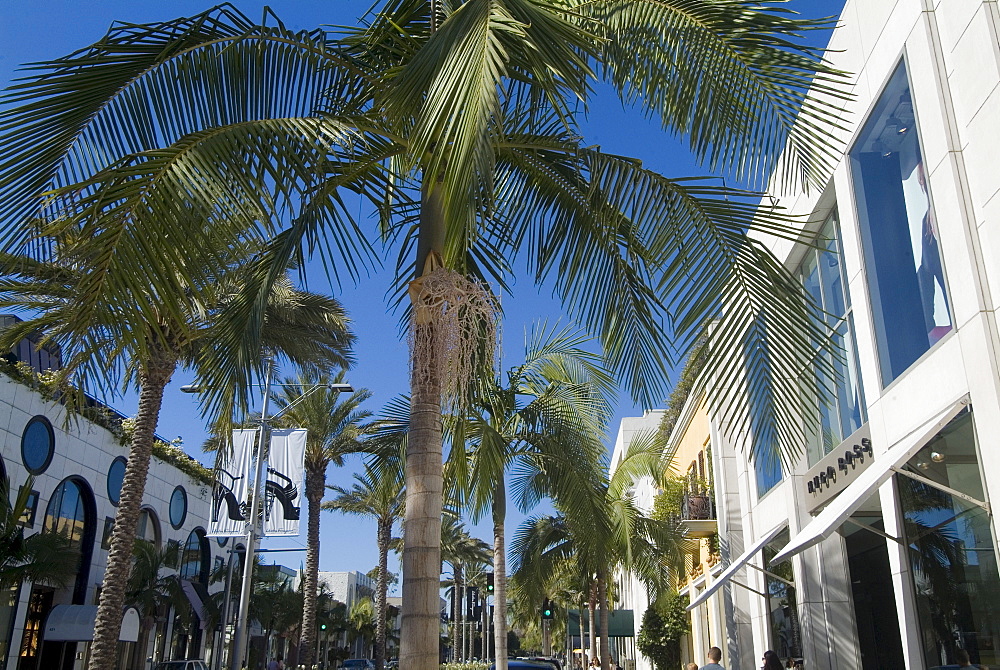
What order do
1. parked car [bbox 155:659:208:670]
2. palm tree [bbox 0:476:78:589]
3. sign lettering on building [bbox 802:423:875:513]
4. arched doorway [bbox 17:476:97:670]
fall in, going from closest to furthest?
sign lettering on building [bbox 802:423:875:513], palm tree [bbox 0:476:78:589], arched doorway [bbox 17:476:97:670], parked car [bbox 155:659:208:670]

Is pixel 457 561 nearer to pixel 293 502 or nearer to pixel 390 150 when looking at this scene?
pixel 293 502

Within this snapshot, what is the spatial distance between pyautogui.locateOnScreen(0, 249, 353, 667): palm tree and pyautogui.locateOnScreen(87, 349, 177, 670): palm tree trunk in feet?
0.07

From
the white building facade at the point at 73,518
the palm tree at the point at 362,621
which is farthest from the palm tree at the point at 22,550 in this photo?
the palm tree at the point at 362,621

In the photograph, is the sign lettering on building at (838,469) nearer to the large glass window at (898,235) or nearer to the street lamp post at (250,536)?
Result: the large glass window at (898,235)

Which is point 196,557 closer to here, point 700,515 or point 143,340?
point 700,515

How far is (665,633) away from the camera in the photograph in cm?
2888

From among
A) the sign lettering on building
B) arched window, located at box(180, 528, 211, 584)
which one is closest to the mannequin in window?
the sign lettering on building

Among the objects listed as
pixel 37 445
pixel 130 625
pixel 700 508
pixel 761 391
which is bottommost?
pixel 130 625

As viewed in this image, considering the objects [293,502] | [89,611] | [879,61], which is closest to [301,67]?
[879,61]

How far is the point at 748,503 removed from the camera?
1925cm

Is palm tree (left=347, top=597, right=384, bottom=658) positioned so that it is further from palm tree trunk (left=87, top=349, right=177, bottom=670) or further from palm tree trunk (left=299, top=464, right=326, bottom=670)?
palm tree trunk (left=87, top=349, right=177, bottom=670)

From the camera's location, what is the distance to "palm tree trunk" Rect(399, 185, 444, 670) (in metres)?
5.96

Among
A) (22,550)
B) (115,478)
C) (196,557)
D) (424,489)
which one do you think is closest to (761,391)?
(424,489)

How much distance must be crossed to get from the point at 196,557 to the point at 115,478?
11.9 meters
